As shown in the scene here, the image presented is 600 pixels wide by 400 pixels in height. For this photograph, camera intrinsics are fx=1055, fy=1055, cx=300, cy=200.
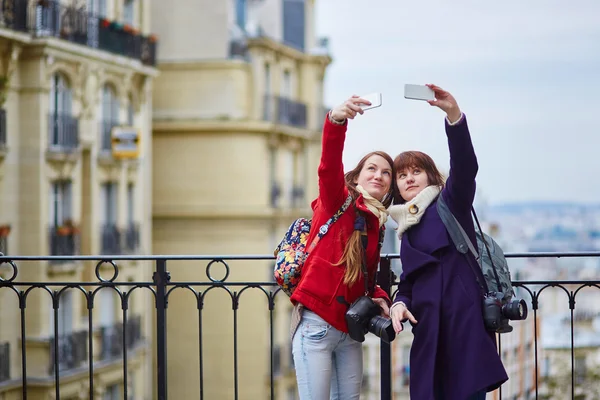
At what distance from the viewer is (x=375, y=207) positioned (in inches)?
189

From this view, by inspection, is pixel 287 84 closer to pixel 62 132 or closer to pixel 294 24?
pixel 294 24

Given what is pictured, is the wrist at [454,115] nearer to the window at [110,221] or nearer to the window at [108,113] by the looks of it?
the window at [108,113]

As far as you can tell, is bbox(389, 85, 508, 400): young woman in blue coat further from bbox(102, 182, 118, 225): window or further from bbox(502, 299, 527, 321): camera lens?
bbox(102, 182, 118, 225): window

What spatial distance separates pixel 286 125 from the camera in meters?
36.8

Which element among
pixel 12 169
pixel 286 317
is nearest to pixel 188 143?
pixel 286 317

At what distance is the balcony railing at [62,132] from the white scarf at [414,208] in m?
21.5

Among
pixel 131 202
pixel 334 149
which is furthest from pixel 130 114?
pixel 334 149

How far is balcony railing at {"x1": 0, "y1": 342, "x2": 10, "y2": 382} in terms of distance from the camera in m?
23.4

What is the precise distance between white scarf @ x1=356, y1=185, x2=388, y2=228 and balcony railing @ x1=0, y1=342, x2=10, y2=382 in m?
20.2

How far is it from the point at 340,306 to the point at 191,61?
29728mm

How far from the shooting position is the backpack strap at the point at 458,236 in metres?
4.63

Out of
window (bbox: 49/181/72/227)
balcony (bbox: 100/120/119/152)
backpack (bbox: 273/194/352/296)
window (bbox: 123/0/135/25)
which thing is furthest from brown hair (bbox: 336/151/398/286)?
window (bbox: 123/0/135/25)

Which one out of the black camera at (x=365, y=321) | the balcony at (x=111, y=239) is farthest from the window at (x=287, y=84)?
the black camera at (x=365, y=321)

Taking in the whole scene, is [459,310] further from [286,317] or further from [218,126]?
[286,317]
